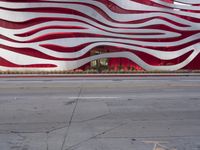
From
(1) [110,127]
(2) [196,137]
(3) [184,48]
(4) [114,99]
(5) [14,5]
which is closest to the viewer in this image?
(2) [196,137]

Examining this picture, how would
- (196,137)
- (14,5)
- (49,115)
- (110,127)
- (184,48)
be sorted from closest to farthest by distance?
(196,137)
(110,127)
(49,115)
(14,5)
(184,48)

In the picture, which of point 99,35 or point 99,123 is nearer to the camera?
point 99,123

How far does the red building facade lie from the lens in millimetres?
26266

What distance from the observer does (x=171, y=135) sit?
6086mm

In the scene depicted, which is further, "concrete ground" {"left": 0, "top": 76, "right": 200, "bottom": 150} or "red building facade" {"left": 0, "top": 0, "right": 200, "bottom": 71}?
"red building facade" {"left": 0, "top": 0, "right": 200, "bottom": 71}

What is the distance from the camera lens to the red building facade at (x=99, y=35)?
1034 inches

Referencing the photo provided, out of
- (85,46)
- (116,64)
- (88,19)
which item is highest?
(88,19)

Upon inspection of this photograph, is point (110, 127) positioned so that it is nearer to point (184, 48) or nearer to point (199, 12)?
point (184, 48)

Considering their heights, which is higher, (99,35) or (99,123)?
(99,35)

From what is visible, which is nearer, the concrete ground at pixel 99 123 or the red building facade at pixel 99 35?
the concrete ground at pixel 99 123

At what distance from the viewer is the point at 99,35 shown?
2700cm

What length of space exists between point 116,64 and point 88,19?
4.88 meters

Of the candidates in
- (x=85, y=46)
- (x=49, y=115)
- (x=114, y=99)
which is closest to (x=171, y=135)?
(x=49, y=115)

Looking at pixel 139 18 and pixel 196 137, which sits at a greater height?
pixel 139 18
